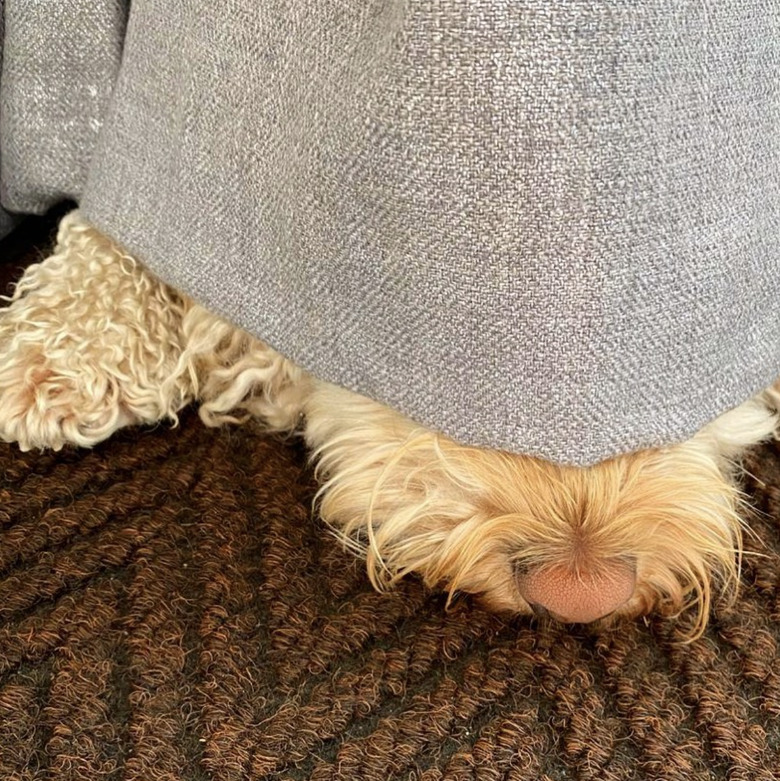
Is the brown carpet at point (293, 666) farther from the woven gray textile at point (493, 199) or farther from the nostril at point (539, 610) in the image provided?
the woven gray textile at point (493, 199)

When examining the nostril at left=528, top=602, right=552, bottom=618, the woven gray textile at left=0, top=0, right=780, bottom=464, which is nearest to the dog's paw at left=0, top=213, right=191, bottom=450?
the woven gray textile at left=0, top=0, right=780, bottom=464

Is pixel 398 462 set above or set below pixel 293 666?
above

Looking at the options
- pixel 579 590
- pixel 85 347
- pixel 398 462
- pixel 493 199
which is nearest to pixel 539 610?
pixel 579 590

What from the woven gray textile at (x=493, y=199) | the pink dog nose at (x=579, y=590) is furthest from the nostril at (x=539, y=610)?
the woven gray textile at (x=493, y=199)

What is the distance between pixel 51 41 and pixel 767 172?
31.9 inches

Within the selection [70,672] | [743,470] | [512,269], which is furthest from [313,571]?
[743,470]

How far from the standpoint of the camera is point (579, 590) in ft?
3.08

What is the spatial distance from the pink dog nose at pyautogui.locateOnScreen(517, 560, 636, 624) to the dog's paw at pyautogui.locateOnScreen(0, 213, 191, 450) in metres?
0.51

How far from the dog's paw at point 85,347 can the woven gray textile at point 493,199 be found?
187 mm

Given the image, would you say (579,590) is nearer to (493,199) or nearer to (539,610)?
(539,610)

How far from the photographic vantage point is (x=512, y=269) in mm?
861

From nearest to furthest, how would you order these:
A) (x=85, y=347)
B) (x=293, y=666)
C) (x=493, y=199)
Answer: (x=493, y=199), (x=293, y=666), (x=85, y=347)

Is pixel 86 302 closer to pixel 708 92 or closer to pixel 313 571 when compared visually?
pixel 313 571

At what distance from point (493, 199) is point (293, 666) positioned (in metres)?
0.46
